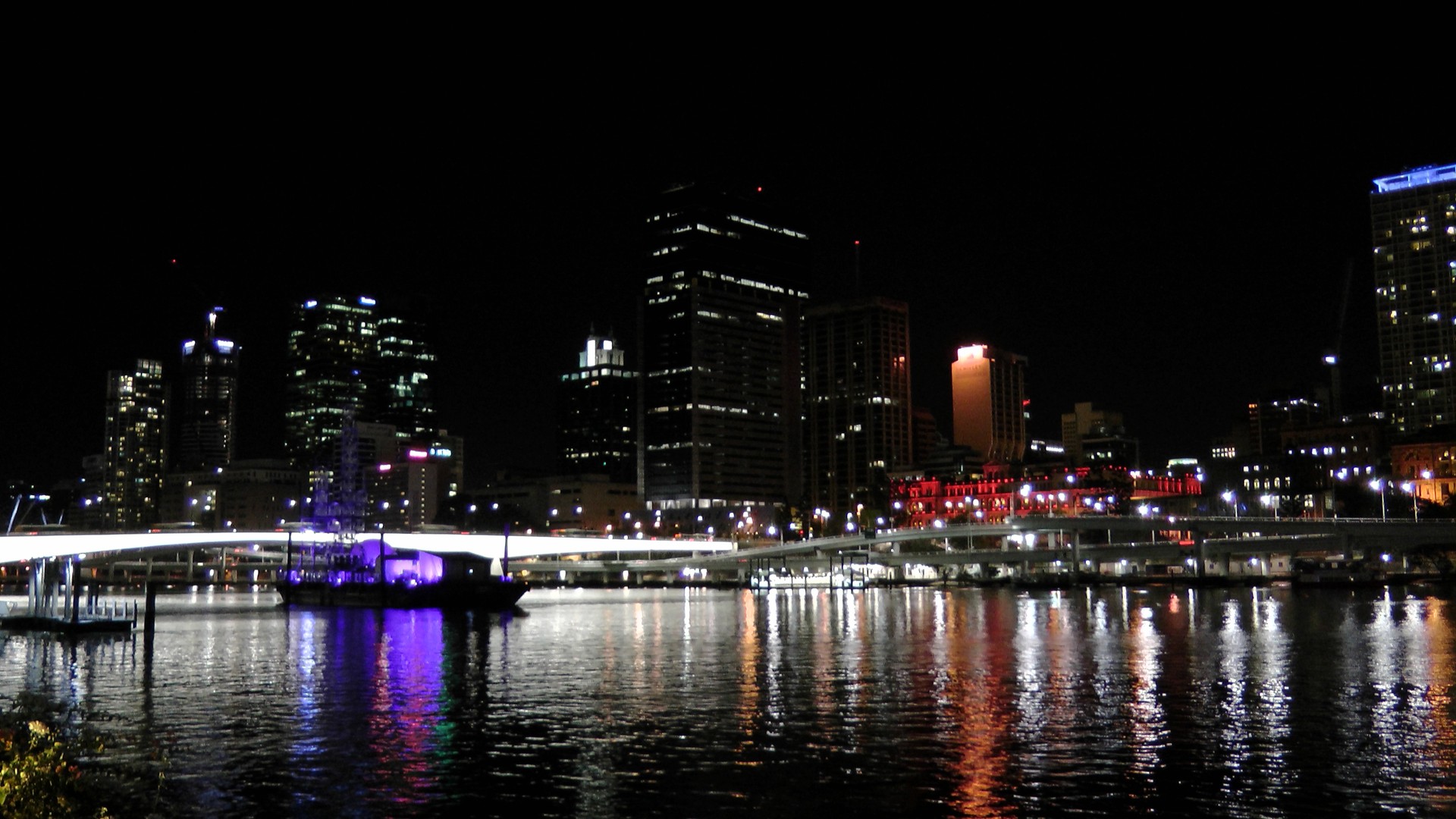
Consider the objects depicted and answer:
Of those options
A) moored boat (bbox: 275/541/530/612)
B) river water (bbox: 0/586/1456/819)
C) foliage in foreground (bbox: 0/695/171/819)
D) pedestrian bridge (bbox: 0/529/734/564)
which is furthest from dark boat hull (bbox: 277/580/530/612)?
foliage in foreground (bbox: 0/695/171/819)

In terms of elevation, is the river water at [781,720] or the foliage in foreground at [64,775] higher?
the foliage in foreground at [64,775]

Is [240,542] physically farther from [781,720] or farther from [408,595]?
[781,720]

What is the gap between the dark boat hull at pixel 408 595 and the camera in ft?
411

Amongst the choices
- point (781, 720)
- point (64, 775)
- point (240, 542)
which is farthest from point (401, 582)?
point (64, 775)

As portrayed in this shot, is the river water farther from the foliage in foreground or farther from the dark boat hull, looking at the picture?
the dark boat hull

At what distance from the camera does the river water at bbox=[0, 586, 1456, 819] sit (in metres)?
29.3

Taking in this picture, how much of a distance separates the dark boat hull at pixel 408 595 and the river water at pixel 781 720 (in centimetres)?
3935

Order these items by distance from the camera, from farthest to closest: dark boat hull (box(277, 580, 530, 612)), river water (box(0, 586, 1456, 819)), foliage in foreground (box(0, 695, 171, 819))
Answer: dark boat hull (box(277, 580, 530, 612)), river water (box(0, 586, 1456, 819)), foliage in foreground (box(0, 695, 171, 819))

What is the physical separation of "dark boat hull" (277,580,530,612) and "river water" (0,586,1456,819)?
39352mm

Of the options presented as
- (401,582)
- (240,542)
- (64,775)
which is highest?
(240,542)

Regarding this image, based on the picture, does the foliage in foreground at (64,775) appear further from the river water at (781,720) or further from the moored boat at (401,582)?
the moored boat at (401,582)

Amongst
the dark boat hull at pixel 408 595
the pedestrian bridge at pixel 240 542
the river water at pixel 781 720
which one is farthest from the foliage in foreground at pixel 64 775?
the dark boat hull at pixel 408 595

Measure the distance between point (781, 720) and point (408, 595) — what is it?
315ft

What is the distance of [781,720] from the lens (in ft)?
135
